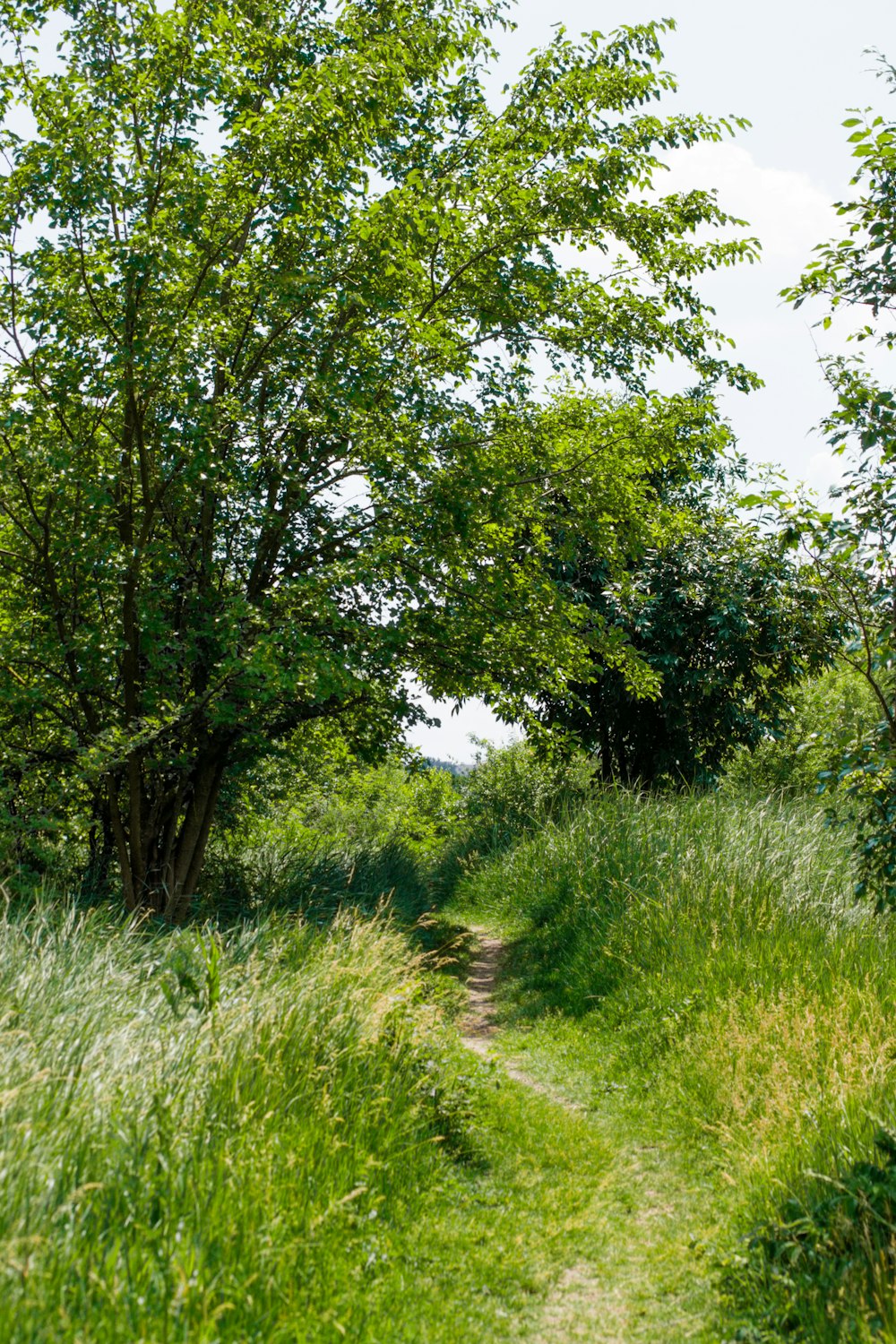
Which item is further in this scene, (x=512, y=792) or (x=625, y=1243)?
(x=512, y=792)

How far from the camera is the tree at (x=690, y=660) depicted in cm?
1506

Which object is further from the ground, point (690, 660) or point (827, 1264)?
point (690, 660)

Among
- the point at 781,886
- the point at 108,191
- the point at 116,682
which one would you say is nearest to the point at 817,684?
the point at 781,886

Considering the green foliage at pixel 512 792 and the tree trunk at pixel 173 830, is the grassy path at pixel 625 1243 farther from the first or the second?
the green foliage at pixel 512 792

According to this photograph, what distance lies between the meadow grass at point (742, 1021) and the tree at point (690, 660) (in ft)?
10.4

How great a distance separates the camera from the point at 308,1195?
14.2 feet

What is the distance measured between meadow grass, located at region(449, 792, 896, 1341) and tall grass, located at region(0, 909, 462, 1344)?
156cm

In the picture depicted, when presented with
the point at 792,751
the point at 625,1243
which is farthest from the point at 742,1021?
the point at 792,751

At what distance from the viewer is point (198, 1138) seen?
4129 mm

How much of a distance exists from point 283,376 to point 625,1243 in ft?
22.7

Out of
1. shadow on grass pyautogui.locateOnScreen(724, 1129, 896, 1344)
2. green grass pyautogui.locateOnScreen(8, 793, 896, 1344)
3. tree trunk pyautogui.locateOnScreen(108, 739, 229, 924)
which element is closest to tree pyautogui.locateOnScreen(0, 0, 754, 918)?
tree trunk pyautogui.locateOnScreen(108, 739, 229, 924)

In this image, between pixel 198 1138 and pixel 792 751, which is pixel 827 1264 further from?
pixel 792 751

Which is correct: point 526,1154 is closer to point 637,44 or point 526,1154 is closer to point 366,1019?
point 366,1019

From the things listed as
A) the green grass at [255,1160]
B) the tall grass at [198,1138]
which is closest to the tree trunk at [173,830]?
the green grass at [255,1160]
